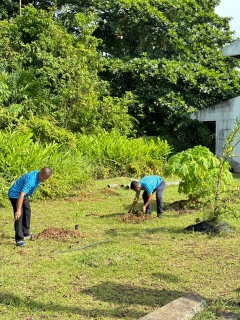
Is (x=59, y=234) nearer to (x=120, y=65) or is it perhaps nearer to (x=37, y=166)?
(x=37, y=166)

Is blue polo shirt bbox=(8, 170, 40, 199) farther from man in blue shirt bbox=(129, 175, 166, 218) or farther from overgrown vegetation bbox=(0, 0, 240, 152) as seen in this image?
overgrown vegetation bbox=(0, 0, 240, 152)

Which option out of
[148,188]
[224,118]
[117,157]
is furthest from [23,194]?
[224,118]

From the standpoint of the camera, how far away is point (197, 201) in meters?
9.69

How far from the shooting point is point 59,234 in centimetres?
710

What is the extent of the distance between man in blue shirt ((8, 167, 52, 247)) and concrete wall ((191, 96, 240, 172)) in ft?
39.3

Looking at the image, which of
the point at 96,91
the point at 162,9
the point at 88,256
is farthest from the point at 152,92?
the point at 88,256

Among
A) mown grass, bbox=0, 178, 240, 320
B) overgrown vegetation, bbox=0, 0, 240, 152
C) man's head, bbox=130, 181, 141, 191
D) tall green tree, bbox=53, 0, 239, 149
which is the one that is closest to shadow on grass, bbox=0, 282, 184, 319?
mown grass, bbox=0, 178, 240, 320

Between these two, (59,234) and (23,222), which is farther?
(59,234)

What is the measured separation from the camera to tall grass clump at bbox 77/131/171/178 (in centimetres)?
1389

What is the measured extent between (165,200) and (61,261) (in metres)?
5.24

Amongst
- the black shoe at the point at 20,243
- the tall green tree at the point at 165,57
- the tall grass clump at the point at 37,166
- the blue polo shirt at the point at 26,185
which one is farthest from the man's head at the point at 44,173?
the tall green tree at the point at 165,57

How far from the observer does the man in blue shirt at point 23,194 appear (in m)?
6.39

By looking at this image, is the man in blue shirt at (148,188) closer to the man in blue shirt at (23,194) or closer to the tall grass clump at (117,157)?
the man in blue shirt at (23,194)

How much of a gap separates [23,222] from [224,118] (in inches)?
504
